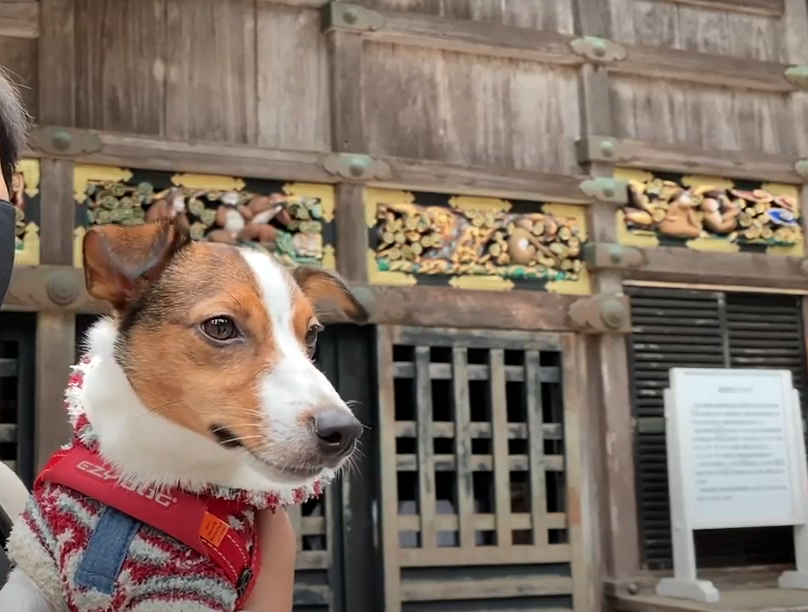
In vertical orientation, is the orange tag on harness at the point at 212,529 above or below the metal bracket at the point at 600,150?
below

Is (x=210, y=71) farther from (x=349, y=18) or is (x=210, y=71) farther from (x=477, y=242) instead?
(x=477, y=242)

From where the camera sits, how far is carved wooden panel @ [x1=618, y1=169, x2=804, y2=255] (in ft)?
11.1

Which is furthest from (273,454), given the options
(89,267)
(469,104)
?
(469,104)

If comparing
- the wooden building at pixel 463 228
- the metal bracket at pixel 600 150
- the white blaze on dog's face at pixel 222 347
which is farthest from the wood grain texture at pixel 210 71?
the white blaze on dog's face at pixel 222 347

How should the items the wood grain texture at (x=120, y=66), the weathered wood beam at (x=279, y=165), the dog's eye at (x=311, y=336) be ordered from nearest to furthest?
the dog's eye at (x=311, y=336)
the weathered wood beam at (x=279, y=165)
the wood grain texture at (x=120, y=66)

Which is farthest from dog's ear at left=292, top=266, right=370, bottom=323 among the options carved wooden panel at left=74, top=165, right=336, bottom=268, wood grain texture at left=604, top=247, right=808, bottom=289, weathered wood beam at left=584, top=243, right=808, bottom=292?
wood grain texture at left=604, top=247, right=808, bottom=289

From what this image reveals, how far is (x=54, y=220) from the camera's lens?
2.64 m

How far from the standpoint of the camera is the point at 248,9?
3.01 metres

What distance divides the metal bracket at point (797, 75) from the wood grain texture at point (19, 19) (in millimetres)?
2619

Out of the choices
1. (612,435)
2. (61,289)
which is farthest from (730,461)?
(61,289)

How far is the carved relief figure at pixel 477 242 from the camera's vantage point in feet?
9.89

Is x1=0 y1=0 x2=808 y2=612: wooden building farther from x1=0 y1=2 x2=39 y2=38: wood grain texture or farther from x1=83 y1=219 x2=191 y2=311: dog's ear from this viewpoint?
x1=83 y1=219 x2=191 y2=311: dog's ear

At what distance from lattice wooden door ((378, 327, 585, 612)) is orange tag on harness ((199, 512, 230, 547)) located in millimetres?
1834

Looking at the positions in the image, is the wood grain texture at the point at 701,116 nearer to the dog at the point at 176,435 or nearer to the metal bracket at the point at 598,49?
the metal bracket at the point at 598,49
